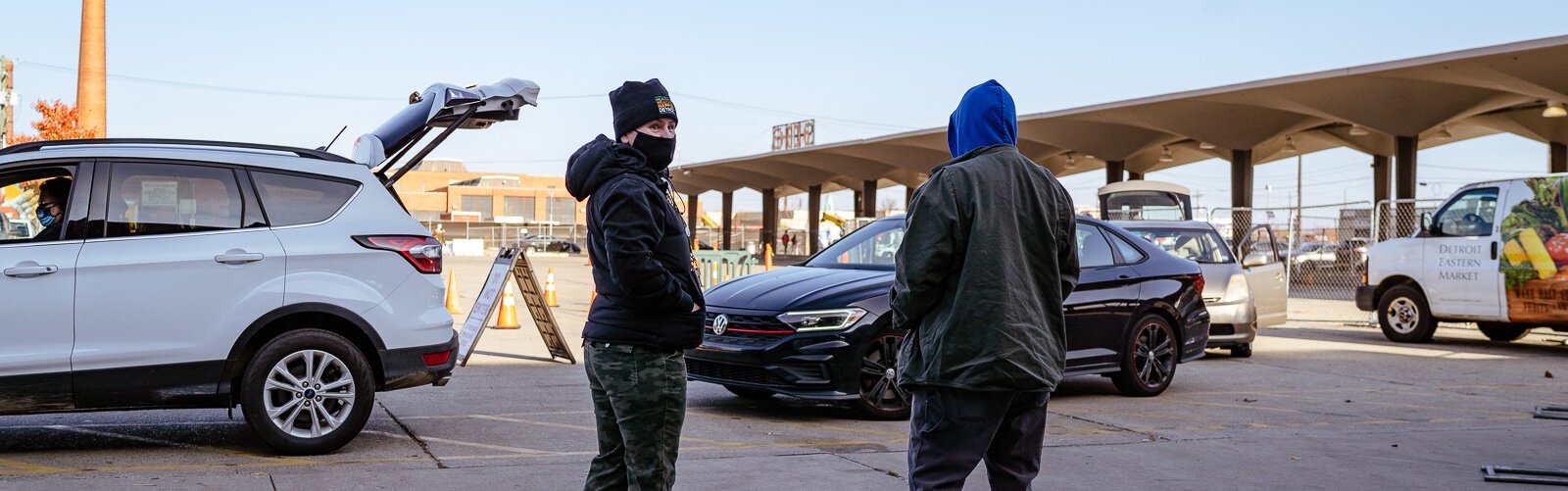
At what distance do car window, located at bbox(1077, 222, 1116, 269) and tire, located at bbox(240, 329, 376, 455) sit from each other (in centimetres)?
534

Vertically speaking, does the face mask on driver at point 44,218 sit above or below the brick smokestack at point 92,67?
below

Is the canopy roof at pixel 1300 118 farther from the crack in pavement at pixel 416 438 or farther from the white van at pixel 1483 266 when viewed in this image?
the crack in pavement at pixel 416 438

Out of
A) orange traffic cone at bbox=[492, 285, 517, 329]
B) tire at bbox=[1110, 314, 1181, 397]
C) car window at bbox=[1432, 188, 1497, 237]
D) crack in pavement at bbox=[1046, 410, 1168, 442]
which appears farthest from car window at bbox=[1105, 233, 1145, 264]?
orange traffic cone at bbox=[492, 285, 517, 329]

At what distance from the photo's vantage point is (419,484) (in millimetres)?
6098

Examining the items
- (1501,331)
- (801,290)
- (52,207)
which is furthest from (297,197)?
(1501,331)

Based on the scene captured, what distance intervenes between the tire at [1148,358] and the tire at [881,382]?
226 centimetres

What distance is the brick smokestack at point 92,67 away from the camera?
103 ft

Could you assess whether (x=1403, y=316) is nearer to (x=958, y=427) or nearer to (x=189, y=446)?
(x=189, y=446)

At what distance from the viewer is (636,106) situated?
13.5ft

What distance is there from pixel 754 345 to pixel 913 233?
4384mm

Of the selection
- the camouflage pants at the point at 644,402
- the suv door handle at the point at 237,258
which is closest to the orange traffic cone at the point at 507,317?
the suv door handle at the point at 237,258

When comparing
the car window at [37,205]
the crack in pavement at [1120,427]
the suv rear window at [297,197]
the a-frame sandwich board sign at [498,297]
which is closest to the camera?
the car window at [37,205]

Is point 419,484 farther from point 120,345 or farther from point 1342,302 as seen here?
point 1342,302

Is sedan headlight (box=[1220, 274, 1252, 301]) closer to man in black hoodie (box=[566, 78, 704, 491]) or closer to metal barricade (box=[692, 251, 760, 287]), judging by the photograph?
metal barricade (box=[692, 251, 760, 287])
